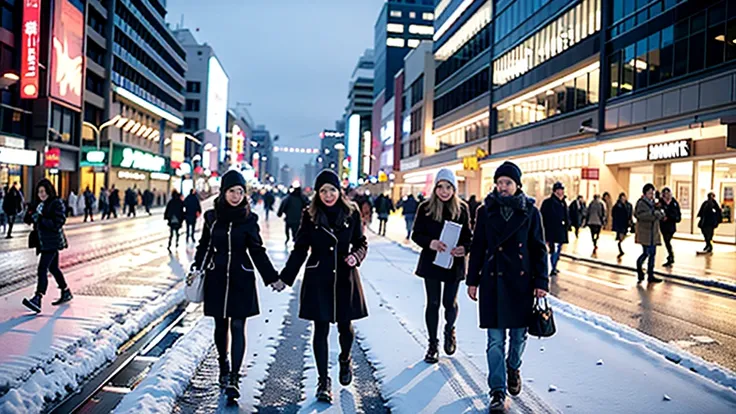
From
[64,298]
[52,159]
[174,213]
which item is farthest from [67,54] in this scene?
[64,298]

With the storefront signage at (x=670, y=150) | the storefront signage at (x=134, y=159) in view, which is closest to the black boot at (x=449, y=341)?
the storefront signage at (x=670, y=150)

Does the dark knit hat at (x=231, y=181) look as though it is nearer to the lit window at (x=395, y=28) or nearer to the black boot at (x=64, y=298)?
the black boot at (x=64, y=298)

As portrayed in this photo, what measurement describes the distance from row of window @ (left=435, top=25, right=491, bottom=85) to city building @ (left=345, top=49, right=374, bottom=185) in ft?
201

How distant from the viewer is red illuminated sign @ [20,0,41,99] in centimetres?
3459

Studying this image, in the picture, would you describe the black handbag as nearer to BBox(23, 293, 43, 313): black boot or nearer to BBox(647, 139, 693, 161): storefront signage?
BBox(23, 293, 43, 313): black boot

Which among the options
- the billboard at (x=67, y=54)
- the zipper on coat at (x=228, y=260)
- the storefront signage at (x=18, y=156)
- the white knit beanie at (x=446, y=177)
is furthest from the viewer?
the billboard at (x=67, y=54)

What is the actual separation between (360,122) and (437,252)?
150070 millimetres

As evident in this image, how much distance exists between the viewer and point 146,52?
67875 millimetres

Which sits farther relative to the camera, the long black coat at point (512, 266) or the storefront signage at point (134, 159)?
the storefront signage at point (134, 159)

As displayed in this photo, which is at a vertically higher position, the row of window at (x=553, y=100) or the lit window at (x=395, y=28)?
the lit window at (x=395, y=28)

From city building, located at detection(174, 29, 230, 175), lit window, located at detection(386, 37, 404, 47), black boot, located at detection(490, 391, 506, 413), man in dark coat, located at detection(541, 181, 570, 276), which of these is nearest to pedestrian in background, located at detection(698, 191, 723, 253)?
man in dark coat, located at detection(541, 181, 570, 276)

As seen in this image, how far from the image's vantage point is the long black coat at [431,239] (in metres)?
6.45

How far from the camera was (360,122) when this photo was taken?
6107 inches

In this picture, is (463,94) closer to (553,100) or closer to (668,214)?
(553,100)
